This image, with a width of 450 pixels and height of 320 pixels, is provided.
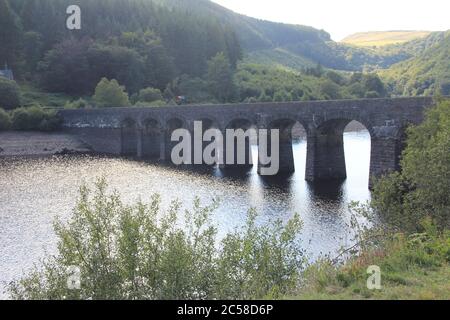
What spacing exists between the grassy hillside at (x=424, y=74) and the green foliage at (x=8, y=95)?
97.4 metres

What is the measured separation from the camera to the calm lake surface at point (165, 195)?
2697cm

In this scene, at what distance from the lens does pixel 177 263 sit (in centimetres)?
1442

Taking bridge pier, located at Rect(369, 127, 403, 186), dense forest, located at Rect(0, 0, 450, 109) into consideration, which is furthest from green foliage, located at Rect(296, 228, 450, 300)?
dense forest, located at Rect(0, 0, 450, 109)

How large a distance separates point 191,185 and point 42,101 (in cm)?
6341

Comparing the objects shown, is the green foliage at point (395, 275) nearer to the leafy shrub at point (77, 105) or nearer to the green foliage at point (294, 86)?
the leafy shrub at point (77, 105)

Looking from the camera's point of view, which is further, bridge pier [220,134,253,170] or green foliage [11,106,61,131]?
green foliage [11,106,61,131]

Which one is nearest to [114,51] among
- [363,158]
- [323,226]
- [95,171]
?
[95,171]

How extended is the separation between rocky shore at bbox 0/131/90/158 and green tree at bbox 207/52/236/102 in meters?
41.6

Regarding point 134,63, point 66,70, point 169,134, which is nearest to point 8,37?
point 66,70

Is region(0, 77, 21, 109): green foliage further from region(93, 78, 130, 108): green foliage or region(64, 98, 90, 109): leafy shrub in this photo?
region(93, 78, 130, 108): green foliage

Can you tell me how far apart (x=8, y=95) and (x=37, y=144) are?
17.0 m

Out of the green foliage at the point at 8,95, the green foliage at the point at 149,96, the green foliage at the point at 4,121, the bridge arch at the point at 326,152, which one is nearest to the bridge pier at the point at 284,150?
the bridge arch at the point at 326,152

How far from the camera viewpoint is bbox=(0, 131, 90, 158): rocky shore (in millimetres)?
72500

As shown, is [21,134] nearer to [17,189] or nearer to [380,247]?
[17,189]
